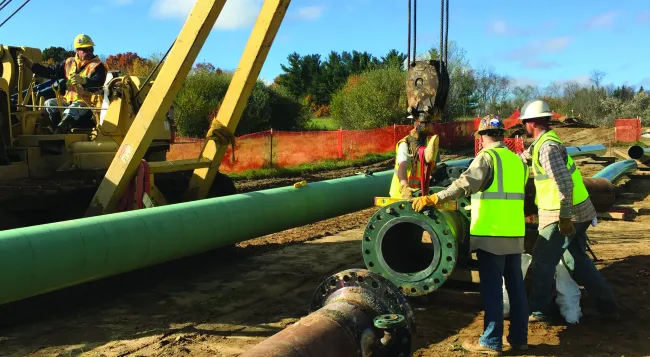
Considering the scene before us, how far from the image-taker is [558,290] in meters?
5.25

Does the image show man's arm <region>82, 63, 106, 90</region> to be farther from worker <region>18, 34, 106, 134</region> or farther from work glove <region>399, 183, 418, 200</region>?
work glove <region>399, 183, 418, 200</region>

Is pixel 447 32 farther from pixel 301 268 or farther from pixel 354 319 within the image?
pixel 354 319

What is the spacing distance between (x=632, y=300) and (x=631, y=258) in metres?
1.86

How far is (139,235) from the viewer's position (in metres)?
5.42

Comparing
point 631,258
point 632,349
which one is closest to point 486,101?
point 631,258

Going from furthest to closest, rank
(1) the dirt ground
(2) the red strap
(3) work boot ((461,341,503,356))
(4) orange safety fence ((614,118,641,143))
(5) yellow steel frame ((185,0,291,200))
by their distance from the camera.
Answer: (4) orange safety fence ((614,118,641,143)) < (5) yellow steel frame ((185,0,291,200)) < (2) the red strap < (1) the dirt ground < (3) work boot ((461,341,503,356))

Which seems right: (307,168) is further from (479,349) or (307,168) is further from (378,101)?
(479,349)

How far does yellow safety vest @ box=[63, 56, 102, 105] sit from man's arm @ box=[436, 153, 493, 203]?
15.7 feet

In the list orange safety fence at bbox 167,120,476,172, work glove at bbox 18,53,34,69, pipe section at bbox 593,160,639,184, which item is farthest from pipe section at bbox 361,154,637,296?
orange safety fence at bbox 167,120,476,172

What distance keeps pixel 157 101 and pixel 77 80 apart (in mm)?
1384

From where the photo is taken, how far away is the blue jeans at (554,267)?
5.06 meters

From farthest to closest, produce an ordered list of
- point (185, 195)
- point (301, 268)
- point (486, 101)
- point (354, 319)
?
point (486, 101) < point (185, 195) < point (301, 268) < point (354, 319)

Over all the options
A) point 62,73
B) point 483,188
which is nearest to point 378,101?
point 62,73

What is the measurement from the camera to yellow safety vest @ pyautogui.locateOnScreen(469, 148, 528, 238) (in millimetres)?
4551
